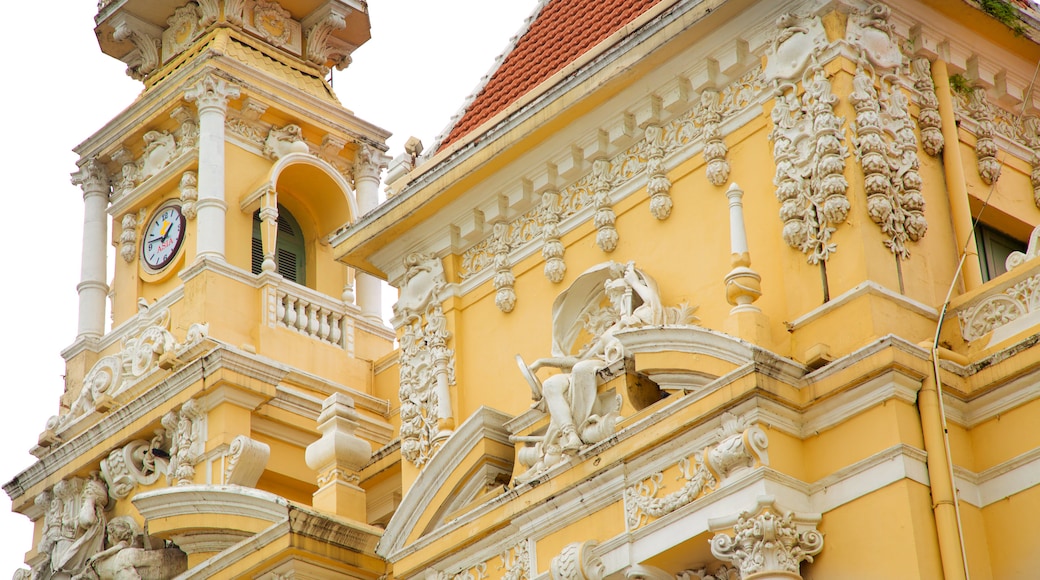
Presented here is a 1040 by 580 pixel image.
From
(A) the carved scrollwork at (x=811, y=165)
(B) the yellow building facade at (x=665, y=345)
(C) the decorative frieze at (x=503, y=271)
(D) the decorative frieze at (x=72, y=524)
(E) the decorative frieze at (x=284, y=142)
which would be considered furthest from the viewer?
(E) the decorative frieze at (x=284, y=142)

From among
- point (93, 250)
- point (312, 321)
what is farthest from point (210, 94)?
point (312, 321)

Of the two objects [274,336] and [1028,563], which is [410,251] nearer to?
[274,336]

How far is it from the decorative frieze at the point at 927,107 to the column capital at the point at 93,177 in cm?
1283

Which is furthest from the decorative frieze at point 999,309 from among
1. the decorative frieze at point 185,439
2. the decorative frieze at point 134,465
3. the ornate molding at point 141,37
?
the ornate molding at point 141,37

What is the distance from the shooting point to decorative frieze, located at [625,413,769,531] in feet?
47.3

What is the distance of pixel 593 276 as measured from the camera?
56.8 ft

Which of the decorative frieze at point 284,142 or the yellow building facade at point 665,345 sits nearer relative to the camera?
the yellow building facade at point 665,345

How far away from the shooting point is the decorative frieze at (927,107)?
639 inches

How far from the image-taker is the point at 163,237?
81.9 ft

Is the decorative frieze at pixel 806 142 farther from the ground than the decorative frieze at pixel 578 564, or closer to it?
farther from the ground

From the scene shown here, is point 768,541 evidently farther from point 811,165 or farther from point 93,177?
point 93,177

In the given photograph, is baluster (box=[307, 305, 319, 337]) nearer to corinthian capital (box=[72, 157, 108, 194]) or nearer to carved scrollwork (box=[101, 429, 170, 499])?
carved scrollwork (box=[101, 429, 170, 499])

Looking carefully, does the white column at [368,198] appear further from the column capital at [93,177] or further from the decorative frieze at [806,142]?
the decorative frieze at [806,142]

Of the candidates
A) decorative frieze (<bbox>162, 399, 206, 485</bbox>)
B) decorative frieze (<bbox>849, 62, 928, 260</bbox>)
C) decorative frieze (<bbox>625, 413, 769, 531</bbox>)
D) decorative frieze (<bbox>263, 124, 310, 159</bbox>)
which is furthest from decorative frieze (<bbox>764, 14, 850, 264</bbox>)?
decorative frieze (<bbox>263, 124, 310, 159</bbox>)
